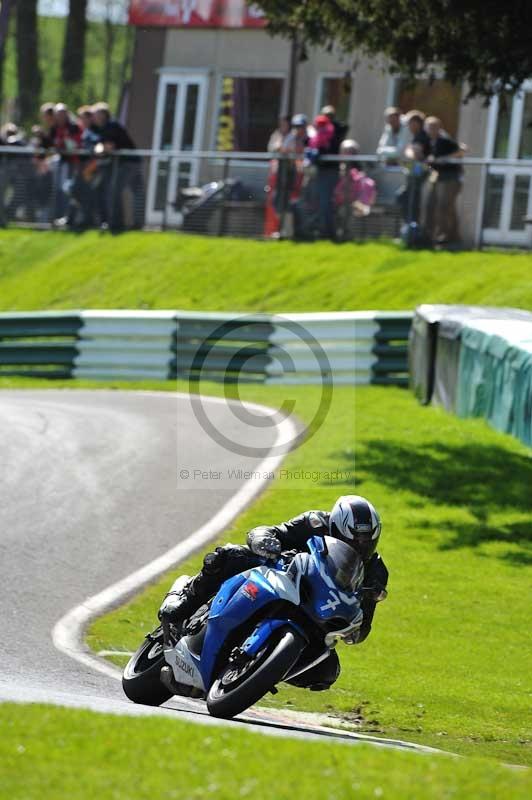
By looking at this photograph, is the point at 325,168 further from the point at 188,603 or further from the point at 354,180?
the point at 188,603

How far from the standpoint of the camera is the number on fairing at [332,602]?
7.59 m

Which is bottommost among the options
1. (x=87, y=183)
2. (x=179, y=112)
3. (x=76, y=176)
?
(x=87, y=183)

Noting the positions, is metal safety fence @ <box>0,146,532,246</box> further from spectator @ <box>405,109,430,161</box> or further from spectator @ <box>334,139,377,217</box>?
spectator @ <box>405,109,430,161</box>

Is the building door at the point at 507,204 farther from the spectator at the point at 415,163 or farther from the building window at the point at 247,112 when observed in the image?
the building window at the point at 247,112

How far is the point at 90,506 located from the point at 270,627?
6.57 m

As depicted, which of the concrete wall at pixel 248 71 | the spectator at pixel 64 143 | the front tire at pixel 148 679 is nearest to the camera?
the front tire at pixel 148 679

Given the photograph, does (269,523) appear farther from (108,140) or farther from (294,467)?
(108,140)

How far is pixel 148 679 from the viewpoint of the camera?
8297mm

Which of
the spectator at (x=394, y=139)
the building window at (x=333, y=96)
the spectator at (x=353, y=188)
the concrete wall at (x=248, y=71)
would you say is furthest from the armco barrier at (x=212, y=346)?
the building window at (x=333, y=96)

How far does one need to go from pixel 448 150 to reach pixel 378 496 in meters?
9.85

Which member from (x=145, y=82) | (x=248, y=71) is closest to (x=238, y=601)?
(x=248, y=71)

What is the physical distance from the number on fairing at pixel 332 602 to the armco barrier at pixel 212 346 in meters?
13.2

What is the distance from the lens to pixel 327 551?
25.3ft

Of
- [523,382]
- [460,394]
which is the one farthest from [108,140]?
[523,382]
